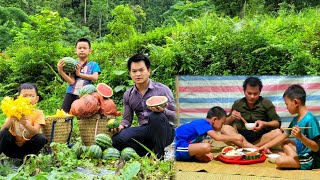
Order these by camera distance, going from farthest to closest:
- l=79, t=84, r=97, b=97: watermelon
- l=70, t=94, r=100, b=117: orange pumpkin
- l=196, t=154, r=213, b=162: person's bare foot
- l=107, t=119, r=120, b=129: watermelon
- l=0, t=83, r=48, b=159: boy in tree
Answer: l=79, t=84, r=97, b=97: watermelon → l=70, t=94, r=100, b=117: orange pumpkin → l=107, t=119, r=120, b=129: watermelon → l=0, t=83, r=48, b=159: boy in tree → l=196, t=154, r=213, b=162: person's bare foot

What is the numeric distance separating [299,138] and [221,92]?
1.09ft

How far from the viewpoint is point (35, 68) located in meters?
10.1

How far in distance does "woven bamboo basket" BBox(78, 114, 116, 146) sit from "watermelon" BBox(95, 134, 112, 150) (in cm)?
21

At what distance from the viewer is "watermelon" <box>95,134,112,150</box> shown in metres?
4.56

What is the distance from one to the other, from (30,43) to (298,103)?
9.47 metres

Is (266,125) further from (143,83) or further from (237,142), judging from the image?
(143,83)

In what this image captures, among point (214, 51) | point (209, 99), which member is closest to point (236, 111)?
point (209, 99)

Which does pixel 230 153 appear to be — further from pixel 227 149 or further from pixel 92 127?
pixel 92 127

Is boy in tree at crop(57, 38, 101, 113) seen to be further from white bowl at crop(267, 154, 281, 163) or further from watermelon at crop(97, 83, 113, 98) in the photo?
white bowl at crop(267, 154, 281, 163)

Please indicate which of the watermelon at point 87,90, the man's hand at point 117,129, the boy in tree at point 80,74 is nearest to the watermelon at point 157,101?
the man's hand at point 117,129

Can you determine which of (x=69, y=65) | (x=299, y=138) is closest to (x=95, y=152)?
(x=69, y=65)

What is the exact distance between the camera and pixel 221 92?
5.20 feet

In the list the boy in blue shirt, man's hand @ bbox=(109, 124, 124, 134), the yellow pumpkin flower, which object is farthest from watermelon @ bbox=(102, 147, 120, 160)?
the boy in blue shirt

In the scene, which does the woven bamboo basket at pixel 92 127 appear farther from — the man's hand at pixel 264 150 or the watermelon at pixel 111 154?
the man's hand at pixel 264 150
